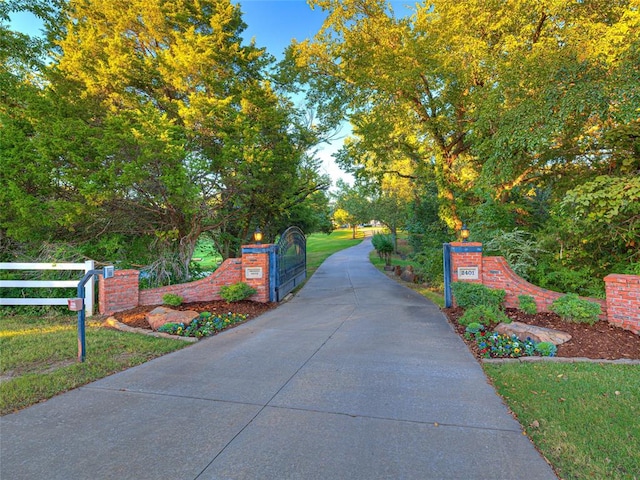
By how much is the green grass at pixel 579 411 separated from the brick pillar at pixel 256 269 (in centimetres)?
525

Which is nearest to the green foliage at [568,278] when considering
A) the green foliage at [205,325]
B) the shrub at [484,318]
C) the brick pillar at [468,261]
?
the brick pillar at [468,261]

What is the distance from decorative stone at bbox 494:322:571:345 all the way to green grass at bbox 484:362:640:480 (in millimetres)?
672

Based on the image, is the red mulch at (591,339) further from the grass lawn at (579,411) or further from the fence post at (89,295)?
the fence post at (89,295)

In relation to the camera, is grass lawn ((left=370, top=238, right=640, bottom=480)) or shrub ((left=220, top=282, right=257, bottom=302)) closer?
grass lawn ((left=370, top=238, right=640, bottom=480))

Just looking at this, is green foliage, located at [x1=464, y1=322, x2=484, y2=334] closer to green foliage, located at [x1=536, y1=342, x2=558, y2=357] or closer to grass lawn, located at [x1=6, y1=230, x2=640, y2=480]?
green foliage, located at [x1=536, y1=342, x2=558, y2=357]

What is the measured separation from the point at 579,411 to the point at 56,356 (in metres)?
5.79

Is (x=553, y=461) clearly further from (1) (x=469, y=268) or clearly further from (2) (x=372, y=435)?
(1) (x=469, y=268)

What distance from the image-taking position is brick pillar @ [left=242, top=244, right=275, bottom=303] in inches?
314

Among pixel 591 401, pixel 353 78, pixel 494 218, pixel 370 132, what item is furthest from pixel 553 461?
pixel 353 78

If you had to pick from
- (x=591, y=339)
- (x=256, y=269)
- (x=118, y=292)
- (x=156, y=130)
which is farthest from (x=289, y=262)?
(x=591, y=339)

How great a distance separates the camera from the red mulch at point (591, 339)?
4330 millimetres

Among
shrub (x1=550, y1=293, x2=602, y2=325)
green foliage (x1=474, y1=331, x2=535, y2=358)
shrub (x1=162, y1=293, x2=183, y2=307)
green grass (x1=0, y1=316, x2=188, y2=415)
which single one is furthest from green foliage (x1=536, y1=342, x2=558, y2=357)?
shrub (x1=162, y1=293, x2=183, y2=307)

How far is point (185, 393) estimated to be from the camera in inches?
131

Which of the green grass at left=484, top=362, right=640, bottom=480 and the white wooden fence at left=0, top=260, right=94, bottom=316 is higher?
the white wooden fence at left=0, top=260, right=94, bottom=316
